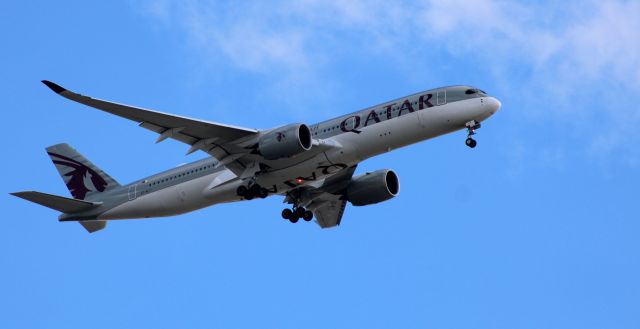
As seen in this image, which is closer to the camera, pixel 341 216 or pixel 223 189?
pixel 223 189

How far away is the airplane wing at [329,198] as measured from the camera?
170 ft

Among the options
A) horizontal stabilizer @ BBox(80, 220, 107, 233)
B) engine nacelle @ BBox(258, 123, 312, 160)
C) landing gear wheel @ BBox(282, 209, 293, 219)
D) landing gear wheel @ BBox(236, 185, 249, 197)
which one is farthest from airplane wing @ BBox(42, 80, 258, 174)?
horizontal stabilizer @ BBox(80, 220, 107, 233)

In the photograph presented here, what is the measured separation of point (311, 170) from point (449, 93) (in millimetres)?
6651

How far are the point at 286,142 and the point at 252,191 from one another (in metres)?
3.86

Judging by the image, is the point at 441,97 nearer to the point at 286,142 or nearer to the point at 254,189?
the point at 286,142

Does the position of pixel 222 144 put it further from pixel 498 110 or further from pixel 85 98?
pixel 498 110

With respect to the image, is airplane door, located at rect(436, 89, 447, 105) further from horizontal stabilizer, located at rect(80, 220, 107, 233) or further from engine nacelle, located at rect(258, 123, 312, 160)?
horizontal stabilizer, located at rect(80, 220, 107, 233)

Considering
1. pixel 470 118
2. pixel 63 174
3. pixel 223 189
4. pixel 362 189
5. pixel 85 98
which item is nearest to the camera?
pixel 85 98

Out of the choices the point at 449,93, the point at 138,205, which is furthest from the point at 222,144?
the point at 449,93

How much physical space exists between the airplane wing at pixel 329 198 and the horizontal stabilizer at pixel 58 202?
947 cm

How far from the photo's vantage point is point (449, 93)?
45.7 metres

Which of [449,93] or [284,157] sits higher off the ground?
[449,93]

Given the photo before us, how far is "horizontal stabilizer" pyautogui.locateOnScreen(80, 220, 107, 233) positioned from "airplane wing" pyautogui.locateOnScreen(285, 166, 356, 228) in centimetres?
893

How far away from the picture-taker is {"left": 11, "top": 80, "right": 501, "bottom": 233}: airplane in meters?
45.2
